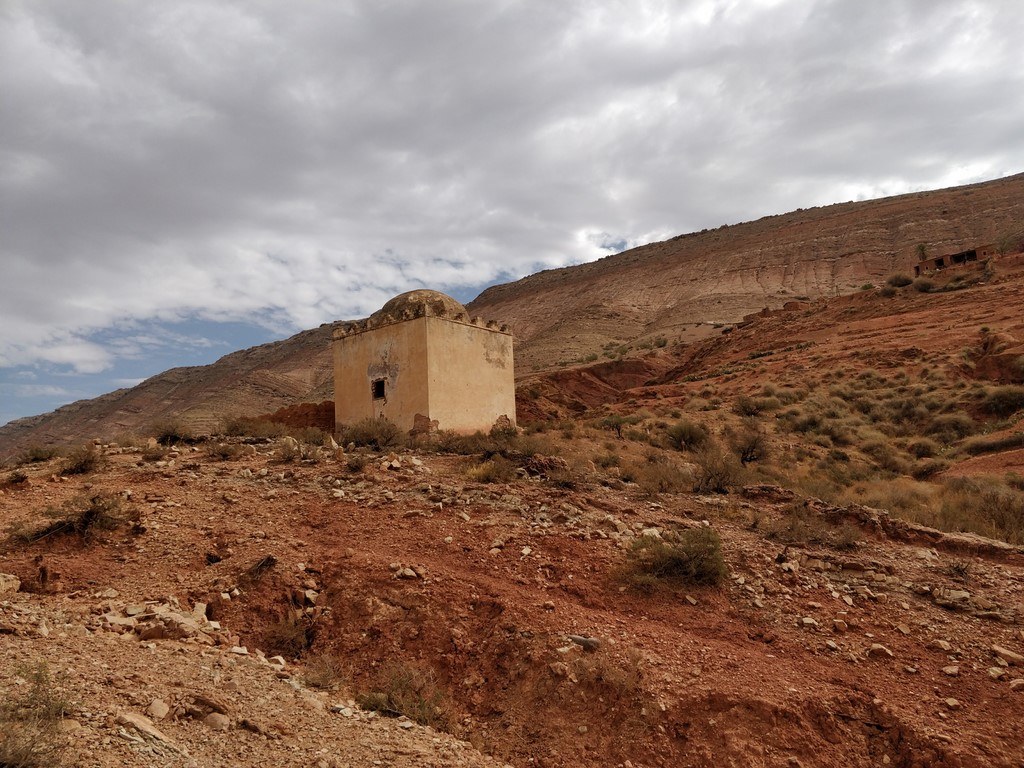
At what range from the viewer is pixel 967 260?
3247 cm

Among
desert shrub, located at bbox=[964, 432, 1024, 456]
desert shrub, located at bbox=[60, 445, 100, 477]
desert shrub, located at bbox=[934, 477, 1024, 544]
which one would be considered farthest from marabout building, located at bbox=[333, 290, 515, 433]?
desert shrub, located at bbox=[964, 432, 1024, 456]

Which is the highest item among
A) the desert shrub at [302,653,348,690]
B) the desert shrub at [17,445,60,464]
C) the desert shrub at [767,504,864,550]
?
the desert shrub at [17,445,60,464]

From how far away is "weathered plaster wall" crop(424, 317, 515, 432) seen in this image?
1231cm

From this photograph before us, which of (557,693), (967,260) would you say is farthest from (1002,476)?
(967,260)

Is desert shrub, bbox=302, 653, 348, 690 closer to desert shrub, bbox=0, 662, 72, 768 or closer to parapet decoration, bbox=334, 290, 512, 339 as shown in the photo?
desert shrub, bbox=0, 662, 72, 768

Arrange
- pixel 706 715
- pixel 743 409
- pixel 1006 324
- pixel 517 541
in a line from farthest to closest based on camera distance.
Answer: pixel 1006 324, pixel 743 409, pixel 517 541, pixel 706 715

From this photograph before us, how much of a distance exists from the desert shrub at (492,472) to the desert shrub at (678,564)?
2693 mm

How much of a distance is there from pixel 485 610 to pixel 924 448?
45.4 ft

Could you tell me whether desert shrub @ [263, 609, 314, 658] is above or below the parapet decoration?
below

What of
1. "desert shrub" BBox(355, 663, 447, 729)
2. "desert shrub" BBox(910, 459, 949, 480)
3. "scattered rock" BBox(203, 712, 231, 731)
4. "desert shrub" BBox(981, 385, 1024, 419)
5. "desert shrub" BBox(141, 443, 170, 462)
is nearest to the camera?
"scattered rock" BBox(203, 712, 231, 731)

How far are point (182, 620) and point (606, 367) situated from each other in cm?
A: 2716

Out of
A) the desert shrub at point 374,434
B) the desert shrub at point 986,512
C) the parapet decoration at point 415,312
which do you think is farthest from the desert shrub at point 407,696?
the parapet decoration at point 415,312

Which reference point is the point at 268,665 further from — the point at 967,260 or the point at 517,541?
the point at 967,260

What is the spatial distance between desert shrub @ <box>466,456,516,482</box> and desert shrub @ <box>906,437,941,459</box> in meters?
11.1
